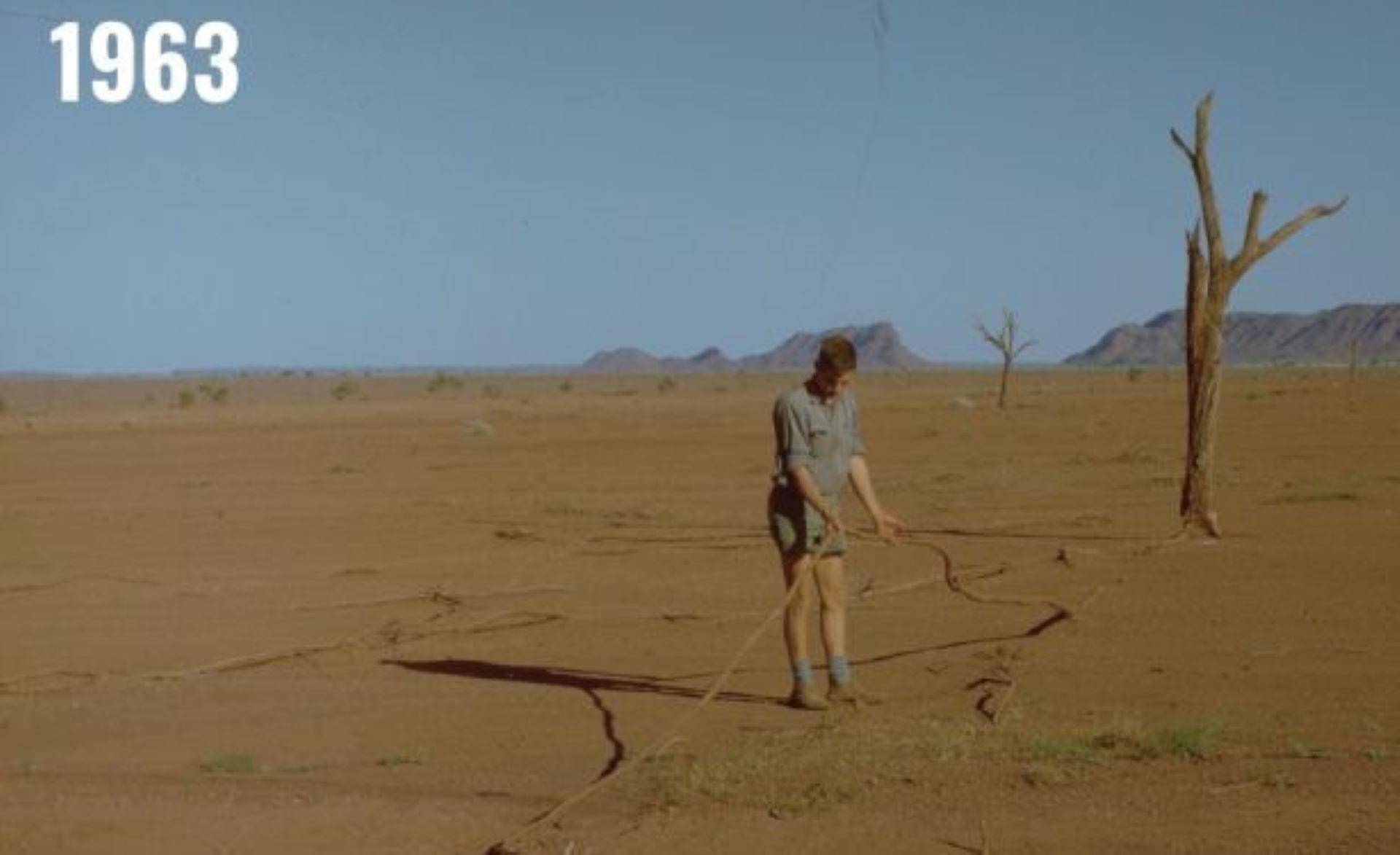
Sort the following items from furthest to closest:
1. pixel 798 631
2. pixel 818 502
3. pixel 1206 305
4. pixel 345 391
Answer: pixel 345 391
pixel 1206 305
pixel 798 631
pixel 818 502

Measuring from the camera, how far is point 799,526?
935cm

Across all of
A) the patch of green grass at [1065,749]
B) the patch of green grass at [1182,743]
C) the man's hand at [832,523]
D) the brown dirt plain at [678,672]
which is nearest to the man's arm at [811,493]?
the man's hand at [832,523]

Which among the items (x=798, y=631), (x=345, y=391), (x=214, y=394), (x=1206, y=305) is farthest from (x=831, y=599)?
(x=345, y=391)

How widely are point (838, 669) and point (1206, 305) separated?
8795 mm

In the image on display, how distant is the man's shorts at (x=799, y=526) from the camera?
367 inches

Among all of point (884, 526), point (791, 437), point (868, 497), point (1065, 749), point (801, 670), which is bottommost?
point (1065, 749)

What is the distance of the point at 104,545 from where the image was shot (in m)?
19.8

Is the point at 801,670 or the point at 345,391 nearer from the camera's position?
the point at 801,670

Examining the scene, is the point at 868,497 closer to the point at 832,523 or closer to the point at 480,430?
the point at 832,523

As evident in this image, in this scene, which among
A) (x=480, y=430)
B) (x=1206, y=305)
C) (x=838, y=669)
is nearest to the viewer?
(x=838, y=669)

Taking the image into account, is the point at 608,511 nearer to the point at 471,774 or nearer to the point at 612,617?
the point at 612,617

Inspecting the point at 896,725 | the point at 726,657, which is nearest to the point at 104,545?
the point at 726,657

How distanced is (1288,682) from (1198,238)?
301 inches

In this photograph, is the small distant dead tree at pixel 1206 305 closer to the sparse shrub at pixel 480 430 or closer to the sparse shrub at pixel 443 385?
the sparse shrub at pixel 480 430
